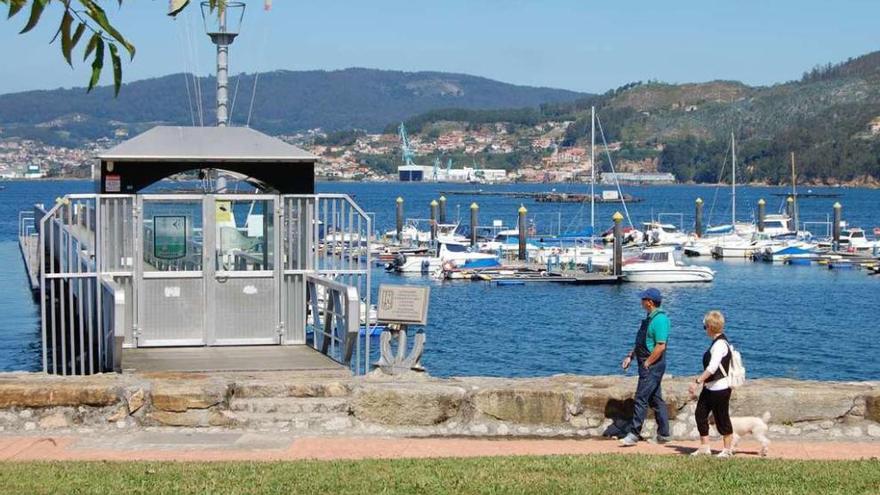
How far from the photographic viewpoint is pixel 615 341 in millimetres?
44156

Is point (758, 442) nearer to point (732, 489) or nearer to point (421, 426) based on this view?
point (732, 489)

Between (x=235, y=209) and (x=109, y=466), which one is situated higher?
(x=235, y=209)

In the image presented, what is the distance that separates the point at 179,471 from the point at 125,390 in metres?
1.93

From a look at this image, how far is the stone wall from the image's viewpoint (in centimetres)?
1119

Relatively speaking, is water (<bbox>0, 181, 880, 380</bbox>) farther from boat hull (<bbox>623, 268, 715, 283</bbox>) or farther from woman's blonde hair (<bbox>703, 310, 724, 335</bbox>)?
woman's blonde hair (<bbox>703, 310, 724, 335</bbox>)

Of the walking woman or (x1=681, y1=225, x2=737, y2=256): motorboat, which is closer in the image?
the walking woman

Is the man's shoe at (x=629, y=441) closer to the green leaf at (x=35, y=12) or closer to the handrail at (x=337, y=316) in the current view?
the handrail at (x=337, y=316)

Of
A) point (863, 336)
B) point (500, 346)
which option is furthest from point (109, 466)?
point (863, 336)

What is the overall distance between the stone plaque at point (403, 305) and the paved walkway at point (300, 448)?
4.78 metres

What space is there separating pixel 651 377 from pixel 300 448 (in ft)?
9.31

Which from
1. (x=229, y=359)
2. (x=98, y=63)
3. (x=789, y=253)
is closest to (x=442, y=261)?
(x=789, y=253)

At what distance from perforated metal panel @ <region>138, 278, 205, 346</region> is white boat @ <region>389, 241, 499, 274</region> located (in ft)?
170

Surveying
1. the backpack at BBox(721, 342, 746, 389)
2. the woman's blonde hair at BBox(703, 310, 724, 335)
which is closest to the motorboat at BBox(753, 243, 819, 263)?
the woman's blonde hair at BBox(703, 310, 724, 335)

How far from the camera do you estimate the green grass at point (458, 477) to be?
8922mm
